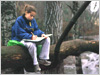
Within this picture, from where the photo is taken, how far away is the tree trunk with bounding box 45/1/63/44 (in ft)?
7.01

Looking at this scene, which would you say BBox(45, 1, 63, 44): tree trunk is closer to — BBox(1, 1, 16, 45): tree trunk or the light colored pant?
BBox(1, 1, 16, 45): tree trunk

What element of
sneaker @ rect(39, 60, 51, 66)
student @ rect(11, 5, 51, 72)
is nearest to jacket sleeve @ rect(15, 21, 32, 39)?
student @ rect(11, 5, 51, 72)

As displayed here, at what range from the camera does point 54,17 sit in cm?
215

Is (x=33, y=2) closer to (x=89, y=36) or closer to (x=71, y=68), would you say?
(x=71, y=68)

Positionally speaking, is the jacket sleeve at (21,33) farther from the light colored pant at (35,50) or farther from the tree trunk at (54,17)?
the tree trunk at (54,17)

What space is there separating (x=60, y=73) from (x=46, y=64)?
0.42m

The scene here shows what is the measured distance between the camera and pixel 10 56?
1.61 metres

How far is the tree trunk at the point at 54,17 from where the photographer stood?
2137 mm

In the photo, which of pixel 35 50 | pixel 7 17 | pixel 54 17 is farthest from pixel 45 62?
pixel 7 17

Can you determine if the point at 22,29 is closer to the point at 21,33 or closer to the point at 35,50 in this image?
the point at 21,33

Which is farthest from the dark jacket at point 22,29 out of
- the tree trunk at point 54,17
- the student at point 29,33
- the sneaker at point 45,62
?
the tree trunk at point 54,17

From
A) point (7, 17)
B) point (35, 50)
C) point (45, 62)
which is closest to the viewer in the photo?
point (35, 50)

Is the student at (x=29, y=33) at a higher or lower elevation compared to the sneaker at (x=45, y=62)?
higher

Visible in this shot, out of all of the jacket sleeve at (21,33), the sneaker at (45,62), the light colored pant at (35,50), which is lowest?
the sneaker at (45,62)
